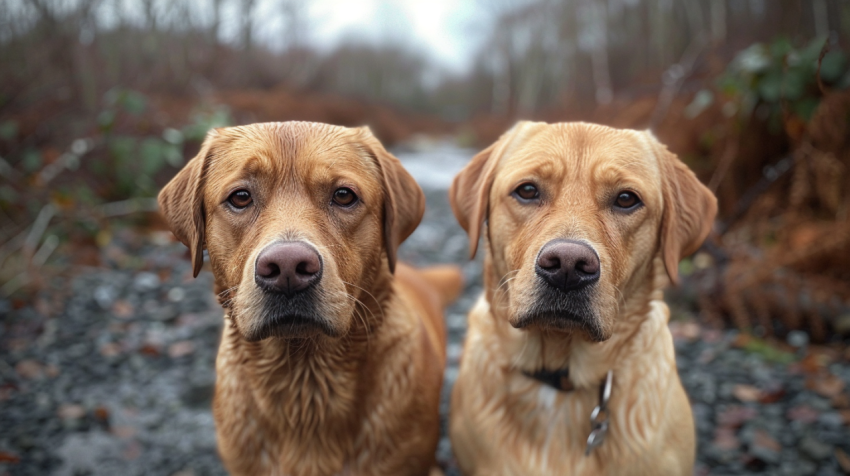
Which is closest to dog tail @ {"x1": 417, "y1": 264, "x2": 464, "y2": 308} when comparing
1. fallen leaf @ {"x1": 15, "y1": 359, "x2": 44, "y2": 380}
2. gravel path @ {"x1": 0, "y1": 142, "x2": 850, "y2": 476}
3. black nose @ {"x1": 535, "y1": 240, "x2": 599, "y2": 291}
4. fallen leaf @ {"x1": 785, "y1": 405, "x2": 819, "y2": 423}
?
gravel path @ {"x1": 0, "y1": 142, "x2": 850, "y2": 476}

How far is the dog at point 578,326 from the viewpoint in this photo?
8.00 feet

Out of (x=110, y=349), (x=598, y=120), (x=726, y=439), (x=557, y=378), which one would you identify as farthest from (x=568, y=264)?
(x=598, y=120)

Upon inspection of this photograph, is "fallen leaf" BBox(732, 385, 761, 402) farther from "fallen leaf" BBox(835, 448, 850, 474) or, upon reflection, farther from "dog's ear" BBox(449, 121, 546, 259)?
"dog's ear" BBox(449, 121, 546, 259)

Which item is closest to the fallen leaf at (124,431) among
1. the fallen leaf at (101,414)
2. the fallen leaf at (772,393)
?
the fallen leaf at (101,414)

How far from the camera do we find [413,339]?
9.48 ft

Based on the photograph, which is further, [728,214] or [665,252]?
[728,214]

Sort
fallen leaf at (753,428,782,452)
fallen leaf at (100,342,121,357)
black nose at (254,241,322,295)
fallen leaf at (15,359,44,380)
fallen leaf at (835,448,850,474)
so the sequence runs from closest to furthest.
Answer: black nose at (254,241,322,295) → fallen leaf at (835,448,850,474) → fallen leaf at (753,428,782,452) → fallen leaf at (15,359,44,380) → fallen leaf at (100,342,121,357)

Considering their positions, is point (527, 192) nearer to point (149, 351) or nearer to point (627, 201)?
point (627, 201)

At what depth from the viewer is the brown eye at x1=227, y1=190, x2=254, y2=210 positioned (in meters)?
2.44

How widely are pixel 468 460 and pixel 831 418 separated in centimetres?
269

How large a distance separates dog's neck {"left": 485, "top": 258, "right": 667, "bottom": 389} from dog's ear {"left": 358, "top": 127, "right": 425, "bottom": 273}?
21.2 inches

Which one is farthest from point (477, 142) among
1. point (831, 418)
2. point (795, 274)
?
point (831, 418)

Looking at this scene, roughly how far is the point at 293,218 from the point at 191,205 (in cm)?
58

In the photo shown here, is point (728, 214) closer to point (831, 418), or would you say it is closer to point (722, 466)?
point (831, 418)
